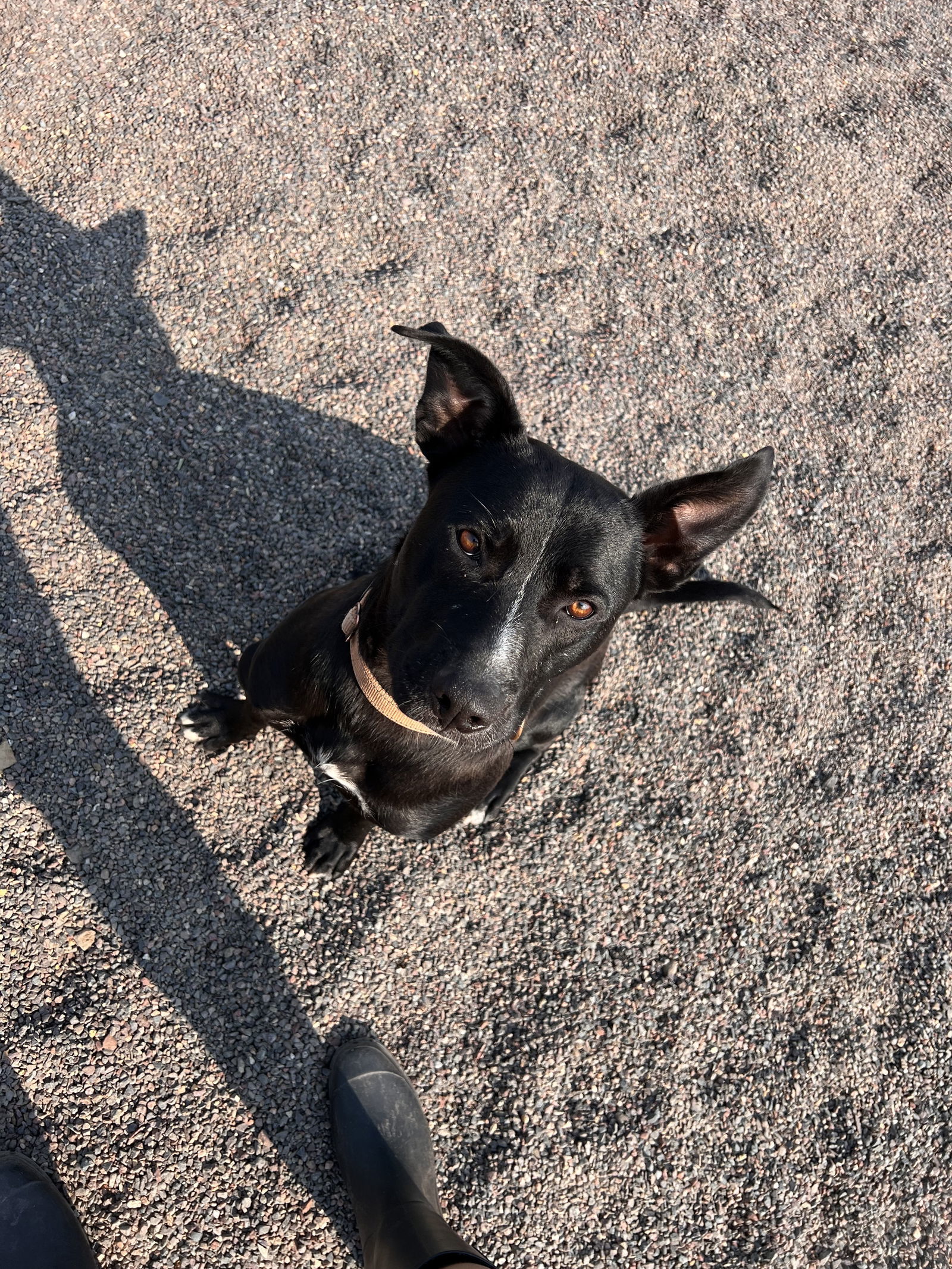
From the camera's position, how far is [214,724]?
3.68 meters

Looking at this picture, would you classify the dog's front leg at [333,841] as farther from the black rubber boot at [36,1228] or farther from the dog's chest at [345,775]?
the black rubber boot at [36,1228]

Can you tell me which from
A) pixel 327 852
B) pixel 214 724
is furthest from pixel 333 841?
pixel 214 724

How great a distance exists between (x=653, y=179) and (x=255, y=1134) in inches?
233

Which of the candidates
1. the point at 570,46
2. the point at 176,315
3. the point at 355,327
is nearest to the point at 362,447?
the point at 355,327

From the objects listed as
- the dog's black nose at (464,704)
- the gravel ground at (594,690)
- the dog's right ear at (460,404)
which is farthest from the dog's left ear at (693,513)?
the gravel ground at (594,690)

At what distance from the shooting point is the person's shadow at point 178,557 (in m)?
→ 3.35

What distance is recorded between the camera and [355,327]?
15.6ft

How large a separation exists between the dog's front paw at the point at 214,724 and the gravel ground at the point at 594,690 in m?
0.10

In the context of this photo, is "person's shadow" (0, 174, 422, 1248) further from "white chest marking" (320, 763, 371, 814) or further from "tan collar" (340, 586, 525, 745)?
"tan collar" (340, 586, 525, 745)

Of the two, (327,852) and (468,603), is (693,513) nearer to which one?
(468,603)

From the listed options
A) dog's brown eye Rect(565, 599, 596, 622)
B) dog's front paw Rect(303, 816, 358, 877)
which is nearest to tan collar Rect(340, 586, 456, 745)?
dog's brown eye Rect(565, 599, 596, 622)

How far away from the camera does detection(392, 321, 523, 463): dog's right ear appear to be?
8.45 feet

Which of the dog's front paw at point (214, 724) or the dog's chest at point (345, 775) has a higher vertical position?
the dog's chest at point (345, 775)

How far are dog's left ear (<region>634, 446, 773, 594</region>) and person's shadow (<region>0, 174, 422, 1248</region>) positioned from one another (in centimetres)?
182
